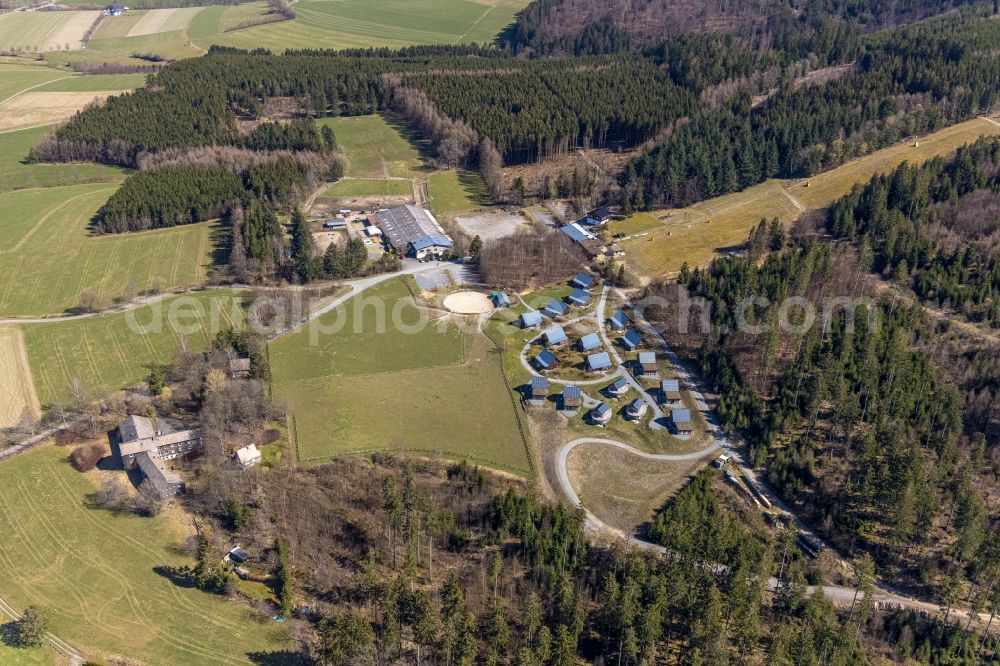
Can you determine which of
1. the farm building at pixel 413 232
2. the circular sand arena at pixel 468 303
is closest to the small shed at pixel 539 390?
the circular sand arena at pixel 468 303

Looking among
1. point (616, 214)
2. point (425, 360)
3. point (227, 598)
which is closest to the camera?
point (227, 598)

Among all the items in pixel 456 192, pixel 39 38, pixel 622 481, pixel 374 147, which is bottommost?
pixel 622 481

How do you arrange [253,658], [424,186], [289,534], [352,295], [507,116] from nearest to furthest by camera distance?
[253,658] < [289,534] < [352,295] < [424,186] < [507,116]

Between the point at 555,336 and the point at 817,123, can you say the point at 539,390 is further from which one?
the point at 817,123

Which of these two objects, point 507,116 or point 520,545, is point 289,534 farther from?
point 507,116

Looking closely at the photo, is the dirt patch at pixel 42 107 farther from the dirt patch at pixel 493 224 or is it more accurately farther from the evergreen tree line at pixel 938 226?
the evergreen tree line at pixel 938 226

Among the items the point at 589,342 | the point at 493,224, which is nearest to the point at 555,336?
the point at 589,342

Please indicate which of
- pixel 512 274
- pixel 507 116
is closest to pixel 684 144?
pixel 507 116
